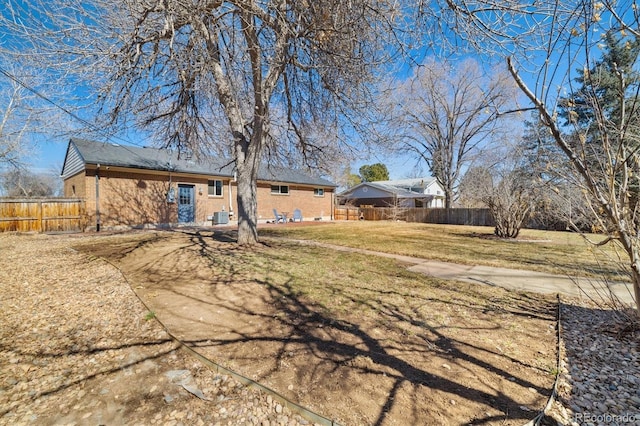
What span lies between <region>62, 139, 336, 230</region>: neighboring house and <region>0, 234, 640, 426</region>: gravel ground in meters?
7.64

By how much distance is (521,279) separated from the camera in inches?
205

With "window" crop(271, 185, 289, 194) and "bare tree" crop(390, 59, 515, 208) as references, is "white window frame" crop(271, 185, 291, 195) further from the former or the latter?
"bare tree" crop(390, 59, 515, 208)

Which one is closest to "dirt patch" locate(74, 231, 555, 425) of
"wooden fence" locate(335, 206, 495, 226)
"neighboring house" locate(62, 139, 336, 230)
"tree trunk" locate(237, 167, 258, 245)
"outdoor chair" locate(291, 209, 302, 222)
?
"tree trunk" locate(237, 167, 258, 245)

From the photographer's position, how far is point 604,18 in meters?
2.21

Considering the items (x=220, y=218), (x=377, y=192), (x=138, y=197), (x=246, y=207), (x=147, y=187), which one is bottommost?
(x=220, y=218)

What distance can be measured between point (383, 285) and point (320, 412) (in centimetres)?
296

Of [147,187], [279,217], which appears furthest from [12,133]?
[279,217]

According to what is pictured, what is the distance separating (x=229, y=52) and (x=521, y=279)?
647 cm

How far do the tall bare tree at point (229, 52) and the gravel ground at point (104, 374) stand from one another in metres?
3.27

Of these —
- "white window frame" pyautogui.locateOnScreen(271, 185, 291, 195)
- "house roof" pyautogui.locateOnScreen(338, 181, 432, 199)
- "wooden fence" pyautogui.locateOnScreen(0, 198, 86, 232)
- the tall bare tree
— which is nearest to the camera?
the tall bare tree

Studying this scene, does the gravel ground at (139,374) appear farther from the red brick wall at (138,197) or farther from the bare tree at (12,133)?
the bare tree at (12,133)

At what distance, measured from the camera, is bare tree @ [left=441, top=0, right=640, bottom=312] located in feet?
6.30

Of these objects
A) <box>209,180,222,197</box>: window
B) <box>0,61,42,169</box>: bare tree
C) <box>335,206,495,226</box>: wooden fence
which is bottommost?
<box>335,206,495,226</box>: wooden fence

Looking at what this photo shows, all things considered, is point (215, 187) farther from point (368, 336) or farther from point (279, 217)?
point (368, 336)
